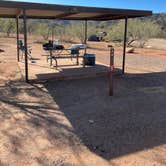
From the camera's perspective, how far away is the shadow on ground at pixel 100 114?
3.63 meters

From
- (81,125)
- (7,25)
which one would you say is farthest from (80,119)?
(7,25)

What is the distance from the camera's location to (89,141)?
3.64m

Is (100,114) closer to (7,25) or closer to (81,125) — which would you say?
(81,125)

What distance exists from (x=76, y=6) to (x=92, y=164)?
490cm

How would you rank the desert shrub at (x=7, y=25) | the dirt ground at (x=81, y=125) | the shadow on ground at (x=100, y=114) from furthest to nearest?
the desert shrub at (x=7, y=25) < the shadow on ground at (x=100, y=114) < the dirt ground at (x=81, y=125)

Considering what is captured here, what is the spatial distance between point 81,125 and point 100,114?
2.22 ft

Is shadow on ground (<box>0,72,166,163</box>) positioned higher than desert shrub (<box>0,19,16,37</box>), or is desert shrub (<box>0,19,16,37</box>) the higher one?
desert shrub (<box>0,19,16,37</box>)

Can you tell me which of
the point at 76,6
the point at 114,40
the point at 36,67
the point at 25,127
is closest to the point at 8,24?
the point at 114,40

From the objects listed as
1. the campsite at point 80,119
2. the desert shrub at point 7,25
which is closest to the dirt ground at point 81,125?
the campsite at point 80,119

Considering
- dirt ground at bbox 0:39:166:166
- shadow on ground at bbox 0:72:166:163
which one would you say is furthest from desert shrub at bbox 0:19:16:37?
shadow on ground at bbox 0:72:166:163

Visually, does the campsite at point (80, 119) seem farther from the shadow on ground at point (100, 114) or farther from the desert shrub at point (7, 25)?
the desert shrub at point (7, 25)

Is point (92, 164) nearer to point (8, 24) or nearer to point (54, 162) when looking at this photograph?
point (54, 162)

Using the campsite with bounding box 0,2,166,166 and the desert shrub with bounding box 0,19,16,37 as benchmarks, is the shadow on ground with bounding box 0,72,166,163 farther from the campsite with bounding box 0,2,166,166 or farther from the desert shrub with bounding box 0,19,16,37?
the desert shrub with bounding box 0,19,16,37

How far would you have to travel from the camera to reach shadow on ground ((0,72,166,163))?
3631 millimetres
